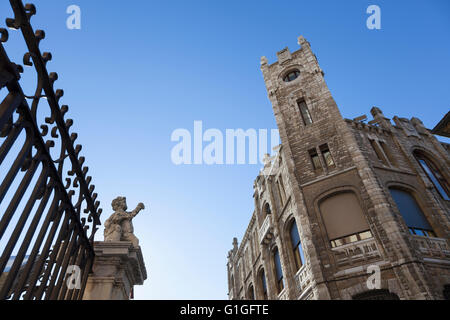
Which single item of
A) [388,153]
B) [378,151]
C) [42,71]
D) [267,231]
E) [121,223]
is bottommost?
[42,71]

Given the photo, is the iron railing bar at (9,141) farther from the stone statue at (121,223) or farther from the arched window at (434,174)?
the arched window at (434,174)

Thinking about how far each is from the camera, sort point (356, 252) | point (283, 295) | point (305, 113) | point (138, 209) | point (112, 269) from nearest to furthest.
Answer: point (112, 269) < point (138, 209) < point (356, 252) < point (283, 295) < point (305, 113)

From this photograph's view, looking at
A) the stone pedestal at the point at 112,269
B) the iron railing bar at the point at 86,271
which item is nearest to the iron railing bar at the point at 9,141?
the iron railing bar at the point at 86,271

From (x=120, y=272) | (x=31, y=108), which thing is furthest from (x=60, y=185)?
(x=120, y=272)

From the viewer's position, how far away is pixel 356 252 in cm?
1270

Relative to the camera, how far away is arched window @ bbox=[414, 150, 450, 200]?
664 inches

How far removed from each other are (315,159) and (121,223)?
12551 millimetres

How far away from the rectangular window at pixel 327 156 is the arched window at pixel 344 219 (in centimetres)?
181

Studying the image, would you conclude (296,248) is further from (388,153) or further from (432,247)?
(388,153)

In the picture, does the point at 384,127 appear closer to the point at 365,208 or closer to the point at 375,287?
the point at 365,208

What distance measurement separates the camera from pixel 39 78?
332cm

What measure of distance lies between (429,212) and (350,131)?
5.30m

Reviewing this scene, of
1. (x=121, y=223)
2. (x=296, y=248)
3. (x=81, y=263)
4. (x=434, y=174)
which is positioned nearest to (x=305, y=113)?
(x=296, y=248)

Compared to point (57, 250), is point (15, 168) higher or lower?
higher
